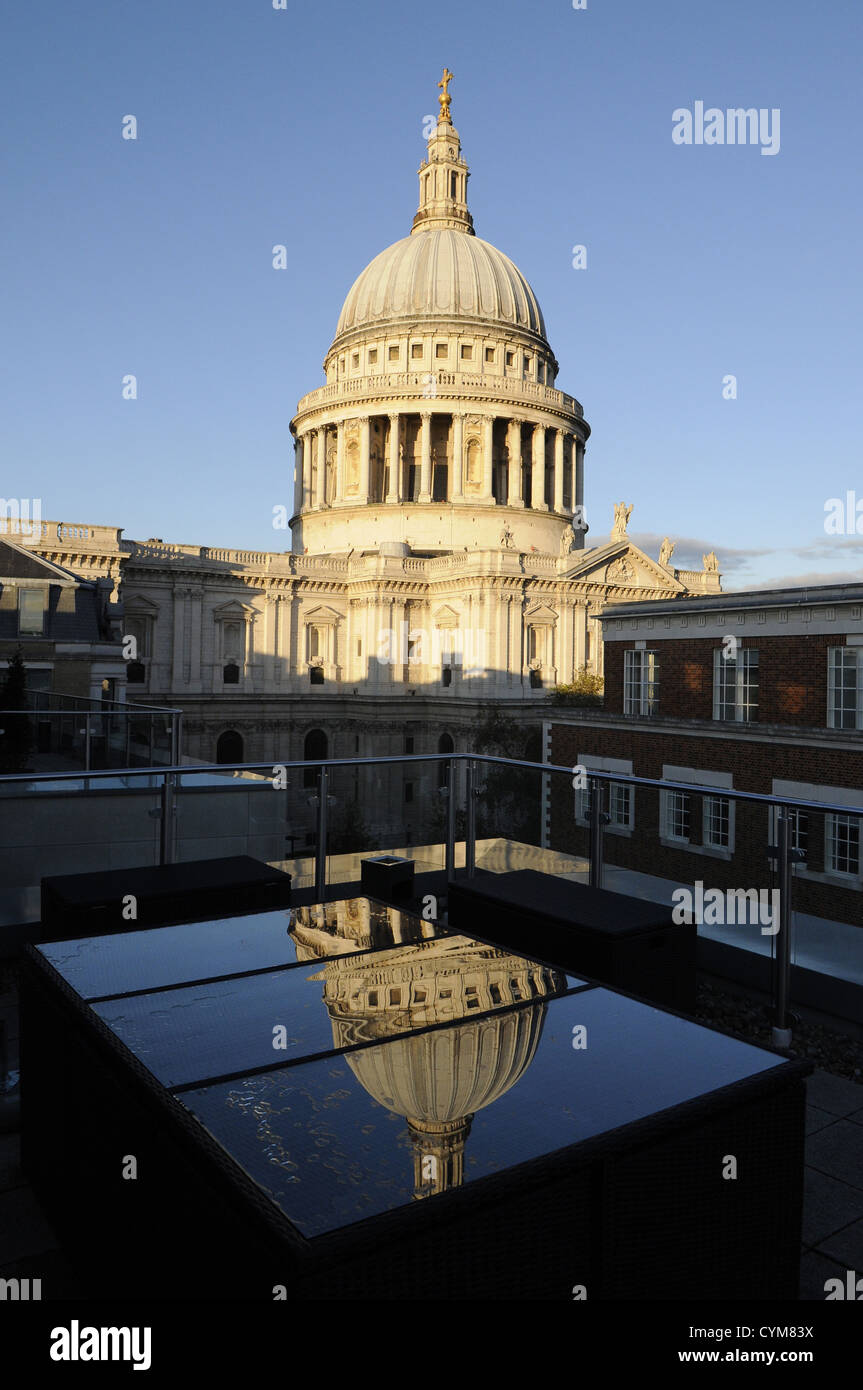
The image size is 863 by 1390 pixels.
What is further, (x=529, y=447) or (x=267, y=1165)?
(x=529, y=447)

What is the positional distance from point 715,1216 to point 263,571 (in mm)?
65533

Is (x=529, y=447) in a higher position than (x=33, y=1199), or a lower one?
higher

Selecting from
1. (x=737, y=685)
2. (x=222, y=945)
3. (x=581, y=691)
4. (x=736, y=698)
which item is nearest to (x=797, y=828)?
(x=222, y=945)

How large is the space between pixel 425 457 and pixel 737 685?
52.1 meters

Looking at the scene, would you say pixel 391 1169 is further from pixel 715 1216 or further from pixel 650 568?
pixel 650 568

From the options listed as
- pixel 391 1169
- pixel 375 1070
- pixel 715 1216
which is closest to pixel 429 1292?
pixel 391 1169

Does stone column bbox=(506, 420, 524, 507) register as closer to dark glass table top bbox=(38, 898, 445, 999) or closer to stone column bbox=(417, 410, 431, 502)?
stone column bbox=(417, 410, 431, 502)

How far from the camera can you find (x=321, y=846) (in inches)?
375

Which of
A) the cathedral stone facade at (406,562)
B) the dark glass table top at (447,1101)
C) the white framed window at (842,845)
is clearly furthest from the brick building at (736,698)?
the cathedral stone facade at (406,562)

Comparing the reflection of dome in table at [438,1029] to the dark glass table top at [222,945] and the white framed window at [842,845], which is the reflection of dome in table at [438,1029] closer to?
the dark glass table top at [222,945]

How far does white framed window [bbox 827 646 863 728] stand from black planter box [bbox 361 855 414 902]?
69.6 feet

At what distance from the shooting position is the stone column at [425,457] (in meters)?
77.1

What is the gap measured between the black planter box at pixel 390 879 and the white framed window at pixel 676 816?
A: 238cm
